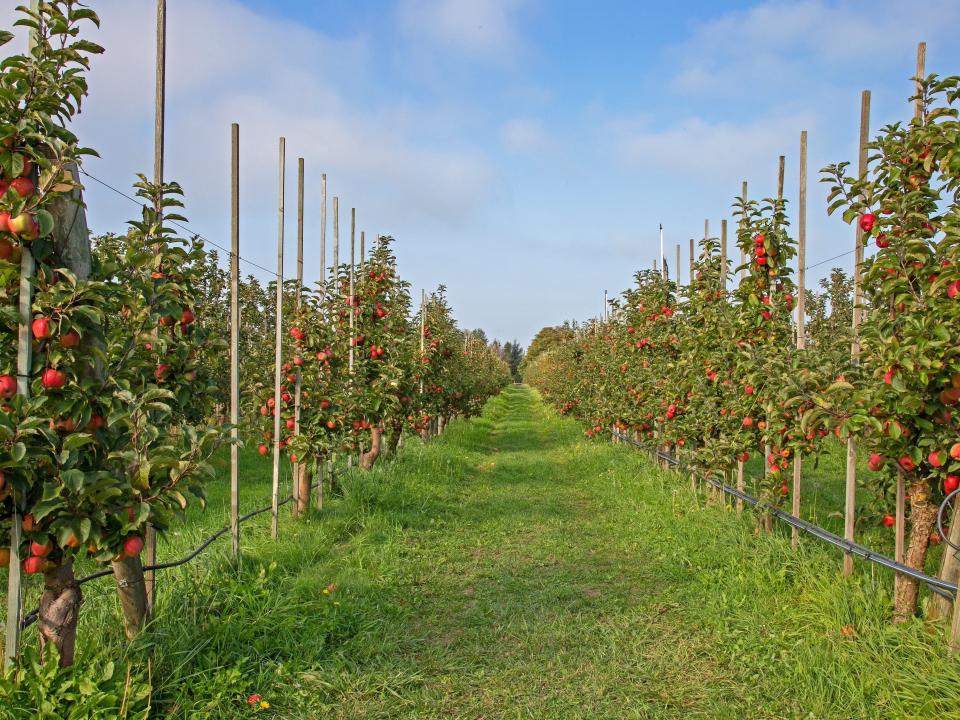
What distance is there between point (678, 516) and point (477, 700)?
4.05m

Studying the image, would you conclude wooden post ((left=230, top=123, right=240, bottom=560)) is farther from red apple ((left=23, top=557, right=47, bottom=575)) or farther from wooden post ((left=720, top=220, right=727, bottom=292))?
wooden post ((left=720, top=220, right=727, bottom=292))

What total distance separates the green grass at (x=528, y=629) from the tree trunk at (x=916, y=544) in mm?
108

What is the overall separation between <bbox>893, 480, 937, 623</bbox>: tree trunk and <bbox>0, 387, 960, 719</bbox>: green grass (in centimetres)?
11

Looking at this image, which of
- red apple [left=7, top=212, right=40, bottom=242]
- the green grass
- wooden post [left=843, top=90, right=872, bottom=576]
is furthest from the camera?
wooden post [left=843, top=90, right=872, bottom=576]

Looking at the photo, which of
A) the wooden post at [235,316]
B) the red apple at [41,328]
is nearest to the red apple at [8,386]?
the red apple at [41,328]

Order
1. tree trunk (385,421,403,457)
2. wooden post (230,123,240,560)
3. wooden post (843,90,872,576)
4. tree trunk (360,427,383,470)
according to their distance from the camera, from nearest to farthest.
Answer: wooden post (843,90,872,576)
wooden post (230,123,240,560)
tree trunk (360,427,383,470)
tree trunk (385,421,403,457)

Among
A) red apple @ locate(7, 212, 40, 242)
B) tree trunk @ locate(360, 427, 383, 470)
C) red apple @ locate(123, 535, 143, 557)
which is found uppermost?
red apple @ locate(7, 212, 40, 242)

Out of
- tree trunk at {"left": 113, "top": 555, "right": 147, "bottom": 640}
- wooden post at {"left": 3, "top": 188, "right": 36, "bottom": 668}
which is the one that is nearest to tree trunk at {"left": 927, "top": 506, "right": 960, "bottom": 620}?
tree trunk at {"left": 113, "top": 555, "right": 147, "bottom": 640}

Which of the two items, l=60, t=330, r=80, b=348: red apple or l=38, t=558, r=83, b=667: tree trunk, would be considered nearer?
l=60, t=330, r=80, b=348: red apple

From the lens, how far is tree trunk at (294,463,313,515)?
22.0 ft

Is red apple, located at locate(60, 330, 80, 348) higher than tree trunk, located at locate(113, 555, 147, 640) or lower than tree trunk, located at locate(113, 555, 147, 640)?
higher

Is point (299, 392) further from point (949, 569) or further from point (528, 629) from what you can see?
point (949, 569)

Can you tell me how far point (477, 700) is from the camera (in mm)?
3586

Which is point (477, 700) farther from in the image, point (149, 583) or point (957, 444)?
point (957, 444)
